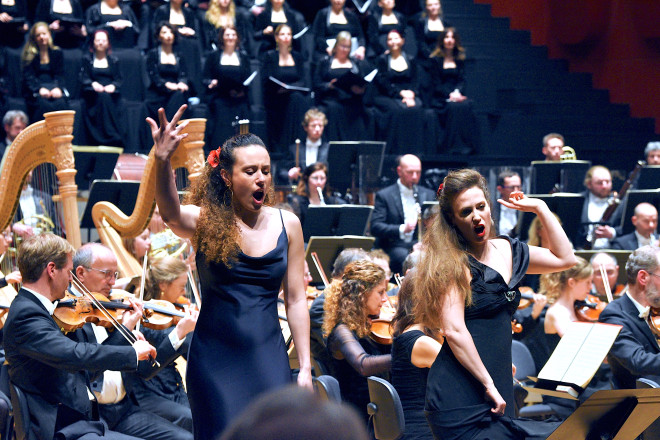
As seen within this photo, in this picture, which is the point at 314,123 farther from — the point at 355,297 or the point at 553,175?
the point at 355,297

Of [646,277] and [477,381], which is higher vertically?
[477,381]

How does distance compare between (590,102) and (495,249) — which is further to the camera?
(590,102)

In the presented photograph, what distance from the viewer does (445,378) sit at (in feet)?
8.55

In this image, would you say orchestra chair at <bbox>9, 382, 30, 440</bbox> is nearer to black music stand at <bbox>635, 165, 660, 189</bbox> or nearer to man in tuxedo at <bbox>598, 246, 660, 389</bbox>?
man in tuxedo at <bbox>598, 246, 660, 389</bbox>

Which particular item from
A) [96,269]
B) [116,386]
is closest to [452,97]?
[96,269]

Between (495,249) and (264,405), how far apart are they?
1.92 meters

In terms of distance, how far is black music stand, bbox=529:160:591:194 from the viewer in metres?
7.60

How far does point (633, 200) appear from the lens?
7312 mm

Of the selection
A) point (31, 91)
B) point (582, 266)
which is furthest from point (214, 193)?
point (31, 91)

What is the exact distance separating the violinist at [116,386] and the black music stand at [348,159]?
12.0 feet

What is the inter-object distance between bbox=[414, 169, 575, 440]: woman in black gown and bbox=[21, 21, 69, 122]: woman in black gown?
232 inches

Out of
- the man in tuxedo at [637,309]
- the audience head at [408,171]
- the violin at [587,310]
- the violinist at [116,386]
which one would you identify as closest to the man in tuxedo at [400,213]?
the audience head at [408,171]

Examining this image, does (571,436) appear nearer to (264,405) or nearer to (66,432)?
(66,432)

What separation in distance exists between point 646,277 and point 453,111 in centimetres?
547
